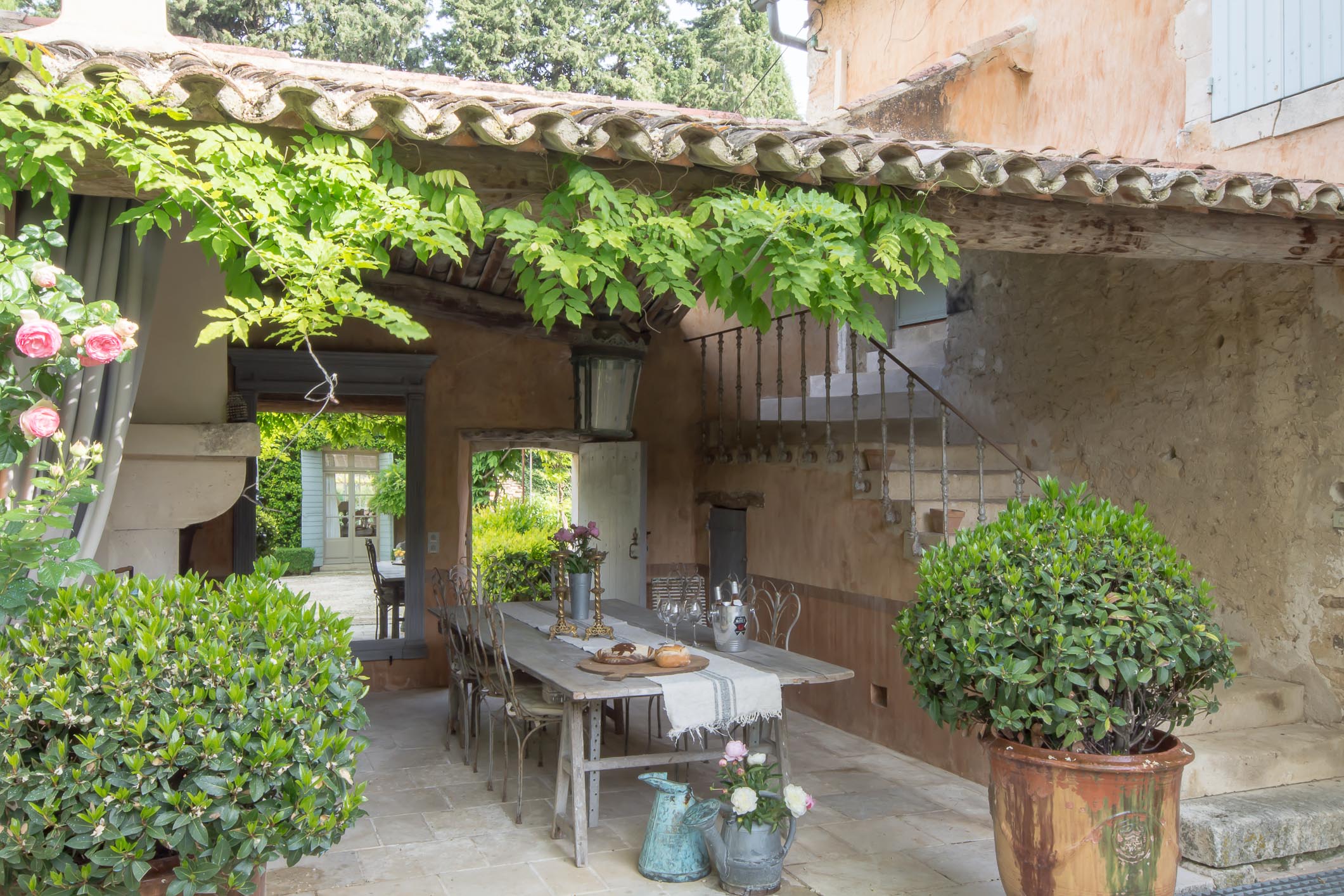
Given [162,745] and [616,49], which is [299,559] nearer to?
[616,49]

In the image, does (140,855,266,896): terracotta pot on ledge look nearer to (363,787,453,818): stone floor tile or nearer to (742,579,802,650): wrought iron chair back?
(363,787,453,818): stone floor tile

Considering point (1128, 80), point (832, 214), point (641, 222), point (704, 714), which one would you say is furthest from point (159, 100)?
point (1128, 80)

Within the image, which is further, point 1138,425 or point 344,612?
point 344,612

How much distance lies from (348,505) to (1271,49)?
1364cm

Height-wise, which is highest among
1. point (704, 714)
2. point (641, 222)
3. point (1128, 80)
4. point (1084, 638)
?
point (1128, 80)

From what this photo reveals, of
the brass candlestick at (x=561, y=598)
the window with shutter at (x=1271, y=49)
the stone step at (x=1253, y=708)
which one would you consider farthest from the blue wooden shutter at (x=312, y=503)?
the stone step at (x=1253, y=708)

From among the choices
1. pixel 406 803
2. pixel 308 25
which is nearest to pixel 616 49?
pixel 308 25

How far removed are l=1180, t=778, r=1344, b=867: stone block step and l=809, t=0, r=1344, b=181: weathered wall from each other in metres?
2.74

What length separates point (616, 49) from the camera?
19031 millimetres

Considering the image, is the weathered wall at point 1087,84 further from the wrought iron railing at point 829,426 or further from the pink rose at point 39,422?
the pink rose at point 39,422

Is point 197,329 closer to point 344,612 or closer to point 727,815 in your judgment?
point 727,815

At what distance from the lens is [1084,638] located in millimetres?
3191

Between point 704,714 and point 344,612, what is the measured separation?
7.99 meters

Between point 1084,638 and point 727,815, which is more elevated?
point 1084,638
